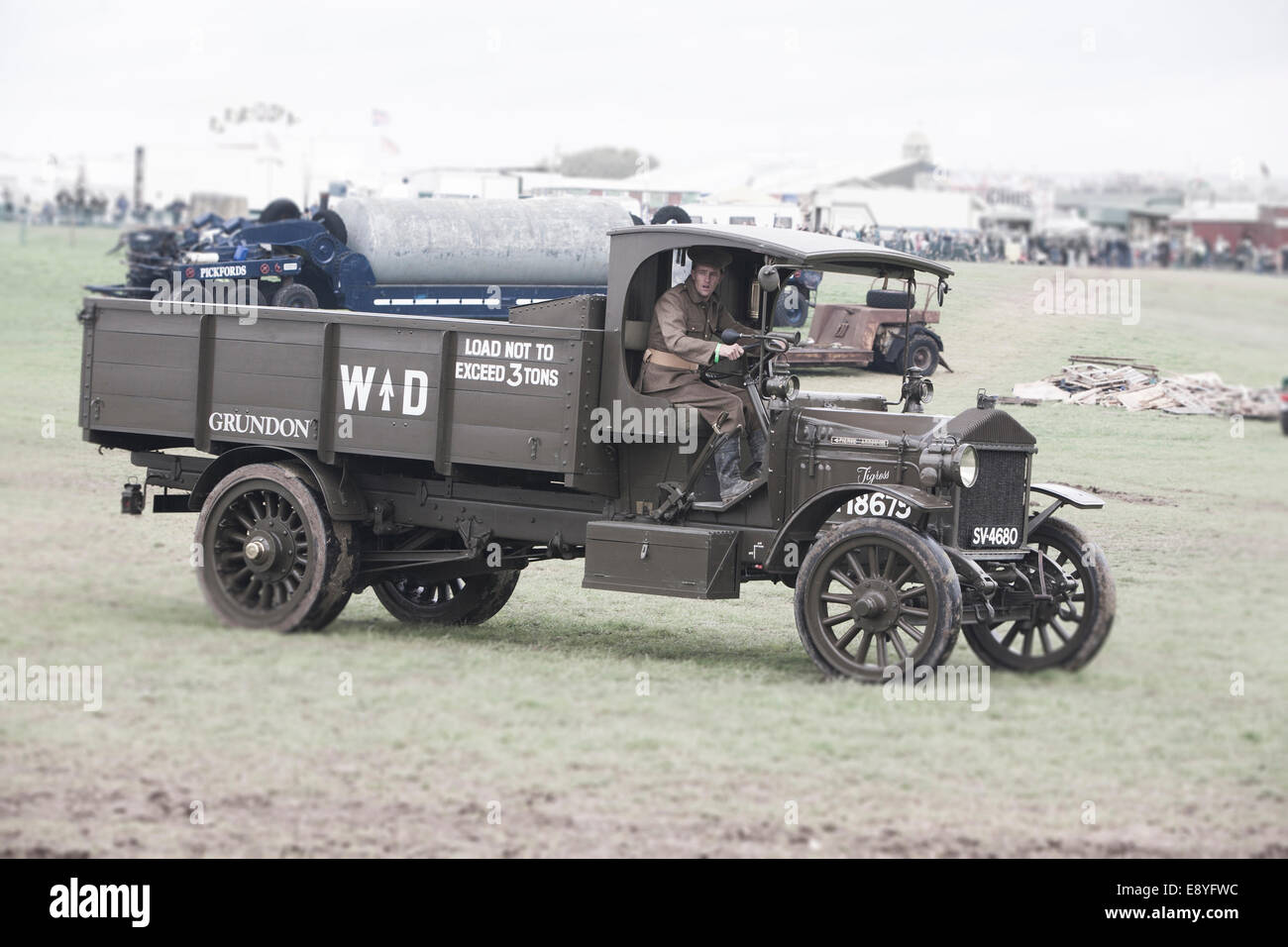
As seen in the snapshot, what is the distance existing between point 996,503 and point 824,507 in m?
0.92

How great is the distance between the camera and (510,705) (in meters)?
8.50

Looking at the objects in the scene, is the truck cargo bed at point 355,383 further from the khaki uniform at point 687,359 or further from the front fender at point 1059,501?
the front fender at point 1059,501

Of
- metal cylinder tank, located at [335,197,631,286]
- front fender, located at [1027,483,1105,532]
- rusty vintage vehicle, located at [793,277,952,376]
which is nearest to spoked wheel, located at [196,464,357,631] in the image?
rusty vintage vehicle, located at [793,277,952,376]

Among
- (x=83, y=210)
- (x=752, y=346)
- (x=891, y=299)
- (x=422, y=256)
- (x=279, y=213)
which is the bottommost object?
(x=752, y=346)

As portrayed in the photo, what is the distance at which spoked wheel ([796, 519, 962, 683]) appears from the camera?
8.70 m

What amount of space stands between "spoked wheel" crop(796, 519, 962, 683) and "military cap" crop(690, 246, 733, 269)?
67.2 inches

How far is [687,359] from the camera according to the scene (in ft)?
31.4

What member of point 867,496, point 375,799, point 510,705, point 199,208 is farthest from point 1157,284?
point 199,208

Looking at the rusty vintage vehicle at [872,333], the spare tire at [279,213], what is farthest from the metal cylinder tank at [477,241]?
the rusty vintage vehicle at [872,333]

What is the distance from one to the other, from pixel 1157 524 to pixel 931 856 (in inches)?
326

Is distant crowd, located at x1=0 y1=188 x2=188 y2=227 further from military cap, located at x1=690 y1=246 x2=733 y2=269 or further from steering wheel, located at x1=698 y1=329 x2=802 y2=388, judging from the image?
steering wheel, located at x1=698 y1=329 x2=802 y2=388

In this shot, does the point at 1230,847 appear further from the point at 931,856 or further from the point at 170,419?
the point at 170,419

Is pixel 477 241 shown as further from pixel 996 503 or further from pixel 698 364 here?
pixel 996 503

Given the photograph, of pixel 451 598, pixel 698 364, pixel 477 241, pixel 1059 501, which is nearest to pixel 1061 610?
pixel 1059 501
